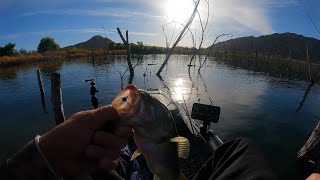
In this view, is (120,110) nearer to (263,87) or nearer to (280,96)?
(280,96)

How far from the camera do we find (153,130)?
2400 millimetres

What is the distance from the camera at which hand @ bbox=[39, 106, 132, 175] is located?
1.74 m

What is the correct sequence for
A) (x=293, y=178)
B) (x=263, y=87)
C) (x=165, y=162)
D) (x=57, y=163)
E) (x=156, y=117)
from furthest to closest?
(x=263, y=87), (x=293, y=178), (x=165, y=162), (x=156, y=117), (x=57, y=163)

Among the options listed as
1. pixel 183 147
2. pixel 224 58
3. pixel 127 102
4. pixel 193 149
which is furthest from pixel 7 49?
pixel 127 102

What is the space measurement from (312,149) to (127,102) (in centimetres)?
865

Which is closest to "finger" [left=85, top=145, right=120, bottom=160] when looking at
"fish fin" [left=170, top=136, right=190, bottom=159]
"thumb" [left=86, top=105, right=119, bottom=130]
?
"thumb" [left=86, top=105, right=119, bottom=130]

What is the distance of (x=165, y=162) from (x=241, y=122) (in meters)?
12.7

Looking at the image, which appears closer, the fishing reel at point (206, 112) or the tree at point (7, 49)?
the fishing reel at point (206, 112)

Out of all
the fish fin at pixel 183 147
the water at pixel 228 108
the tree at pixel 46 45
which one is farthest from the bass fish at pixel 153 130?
the tree at pixel 46 45

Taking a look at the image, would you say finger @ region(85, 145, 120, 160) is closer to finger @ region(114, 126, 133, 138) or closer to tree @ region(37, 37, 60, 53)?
finger @ region(114, 126, 133, 138)

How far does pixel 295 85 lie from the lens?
26.9 m

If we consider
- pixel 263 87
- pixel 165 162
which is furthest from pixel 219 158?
pixel 263 87

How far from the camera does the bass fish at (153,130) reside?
197 cm

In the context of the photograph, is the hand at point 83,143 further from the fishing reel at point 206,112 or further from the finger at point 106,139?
the fishing reel at point 206,112
